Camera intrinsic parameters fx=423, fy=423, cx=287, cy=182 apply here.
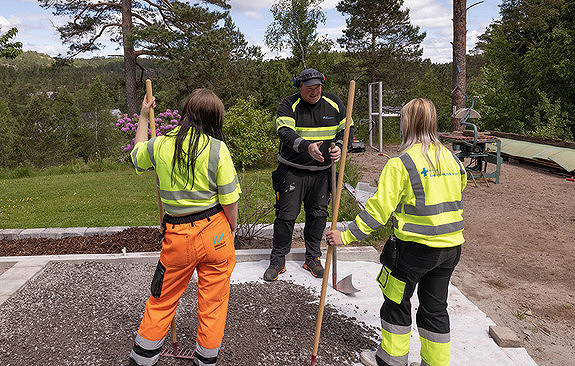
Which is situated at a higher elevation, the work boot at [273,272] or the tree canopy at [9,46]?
the tree canopy at [9,46]

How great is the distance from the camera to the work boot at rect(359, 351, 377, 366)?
2.91 m

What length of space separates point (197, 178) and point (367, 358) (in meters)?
1.71

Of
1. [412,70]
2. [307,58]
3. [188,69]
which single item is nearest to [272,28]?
[307,58]

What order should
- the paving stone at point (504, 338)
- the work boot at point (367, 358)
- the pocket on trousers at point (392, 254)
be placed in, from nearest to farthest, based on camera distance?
1. the pocket on trousers at point (392, 254)
2. the work boot at point (367, 358)
3. the paving stone at point (504, 338)

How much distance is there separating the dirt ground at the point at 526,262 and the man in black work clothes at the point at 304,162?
0.81m

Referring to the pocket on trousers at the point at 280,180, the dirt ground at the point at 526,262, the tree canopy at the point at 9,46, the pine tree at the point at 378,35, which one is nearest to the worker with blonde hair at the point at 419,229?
the dirt ground at the point at 526,262

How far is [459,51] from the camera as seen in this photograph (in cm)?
1388

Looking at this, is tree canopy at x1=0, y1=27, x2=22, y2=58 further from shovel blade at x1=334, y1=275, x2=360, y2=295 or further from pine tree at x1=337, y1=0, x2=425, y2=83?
pine tree at x1=337, y1=0, x2=425, y2=83

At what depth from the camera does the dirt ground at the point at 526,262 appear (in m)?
3.65

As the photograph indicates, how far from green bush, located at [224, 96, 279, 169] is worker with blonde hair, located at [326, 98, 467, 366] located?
10.6m

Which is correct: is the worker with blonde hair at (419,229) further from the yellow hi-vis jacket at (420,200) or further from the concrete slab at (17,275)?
the concrete slab at (17,275)

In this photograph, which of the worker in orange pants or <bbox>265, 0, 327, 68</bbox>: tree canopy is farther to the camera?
<bbox>265, 0, 327, 68</bbox>: tree canopy

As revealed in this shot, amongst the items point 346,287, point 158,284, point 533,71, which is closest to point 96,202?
point 346,287

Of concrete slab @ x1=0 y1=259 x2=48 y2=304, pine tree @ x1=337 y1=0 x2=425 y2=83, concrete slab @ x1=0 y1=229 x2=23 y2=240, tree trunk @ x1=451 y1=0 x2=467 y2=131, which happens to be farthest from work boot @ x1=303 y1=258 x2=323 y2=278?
pine tree @ x1=337 y1=0 x2=425 y2=83
